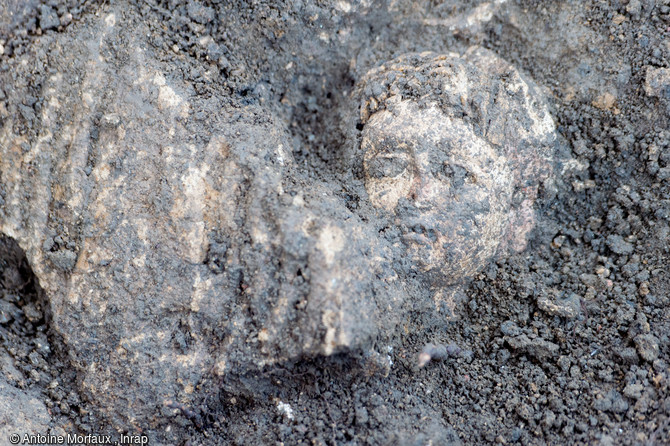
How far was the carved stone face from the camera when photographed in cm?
216

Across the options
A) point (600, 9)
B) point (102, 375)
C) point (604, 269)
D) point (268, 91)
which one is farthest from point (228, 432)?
point (600, 9)

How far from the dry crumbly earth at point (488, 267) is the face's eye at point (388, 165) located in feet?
0.97

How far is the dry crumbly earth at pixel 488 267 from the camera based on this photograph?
6.79 ft

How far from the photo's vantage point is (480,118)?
224 cm

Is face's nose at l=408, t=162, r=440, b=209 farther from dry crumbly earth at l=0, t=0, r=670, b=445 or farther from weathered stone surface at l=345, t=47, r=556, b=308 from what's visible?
dry crumbly earth at l=0, t=0, r=670, b=445

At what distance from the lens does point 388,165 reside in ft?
7.29

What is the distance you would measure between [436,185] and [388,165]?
221 mm

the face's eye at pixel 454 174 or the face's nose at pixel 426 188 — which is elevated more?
the face's eye at pixel 454 174

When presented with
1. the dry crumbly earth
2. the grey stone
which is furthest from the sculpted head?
the grey stone

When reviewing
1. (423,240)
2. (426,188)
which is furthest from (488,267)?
(426,188)

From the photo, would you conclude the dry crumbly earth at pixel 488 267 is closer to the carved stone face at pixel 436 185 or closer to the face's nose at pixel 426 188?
the carved stone face at pixel 436 185

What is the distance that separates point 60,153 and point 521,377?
7.11ft

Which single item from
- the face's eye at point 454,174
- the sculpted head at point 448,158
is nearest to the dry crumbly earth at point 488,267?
the sculpted head at point 448,158

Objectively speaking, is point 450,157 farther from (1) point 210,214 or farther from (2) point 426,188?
(1) point 210,214
